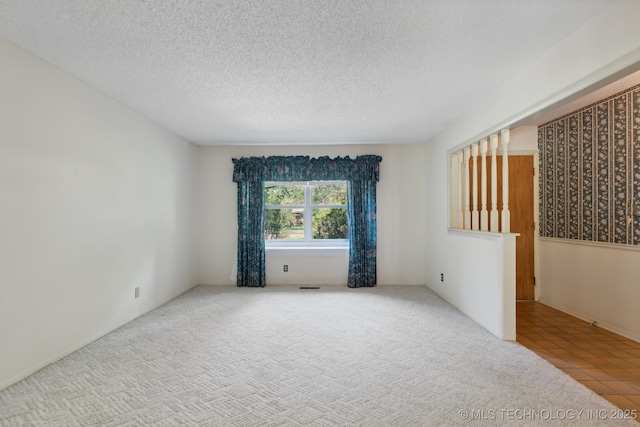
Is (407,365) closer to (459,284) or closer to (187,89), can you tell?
(459,284)

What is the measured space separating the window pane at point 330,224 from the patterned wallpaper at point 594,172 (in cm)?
286

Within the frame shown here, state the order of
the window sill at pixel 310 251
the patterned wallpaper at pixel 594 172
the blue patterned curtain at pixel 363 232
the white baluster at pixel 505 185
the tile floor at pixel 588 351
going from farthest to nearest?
1. the window sill at pixel 310 251
2. the blue patterned curtain at pixel 363 232
3. the patterned wallpaper at pixel 594 172
4. the white baluster at pixel 505 185
5. the tile floor at pixel 588 351

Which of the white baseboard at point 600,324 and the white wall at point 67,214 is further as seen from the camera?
the white baseboard at point 600,324

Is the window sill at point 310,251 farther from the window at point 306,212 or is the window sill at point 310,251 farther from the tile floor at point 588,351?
the tile floor at point 588,351

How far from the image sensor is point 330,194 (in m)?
5.34

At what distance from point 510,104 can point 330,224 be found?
10.7 ft

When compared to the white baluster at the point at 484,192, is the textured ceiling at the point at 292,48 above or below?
above

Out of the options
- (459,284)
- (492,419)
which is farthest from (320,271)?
(492,419)

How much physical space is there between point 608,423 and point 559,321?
6.61ft

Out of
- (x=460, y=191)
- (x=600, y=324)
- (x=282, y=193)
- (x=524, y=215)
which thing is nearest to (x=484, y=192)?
(x=460, y=191)

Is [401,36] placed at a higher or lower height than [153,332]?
higher

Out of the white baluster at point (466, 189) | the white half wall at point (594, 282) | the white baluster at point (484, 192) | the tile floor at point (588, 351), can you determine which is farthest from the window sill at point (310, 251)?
the white half wall at point (594, 282)

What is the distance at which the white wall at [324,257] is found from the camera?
203 inches

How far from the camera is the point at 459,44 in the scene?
2.14m
